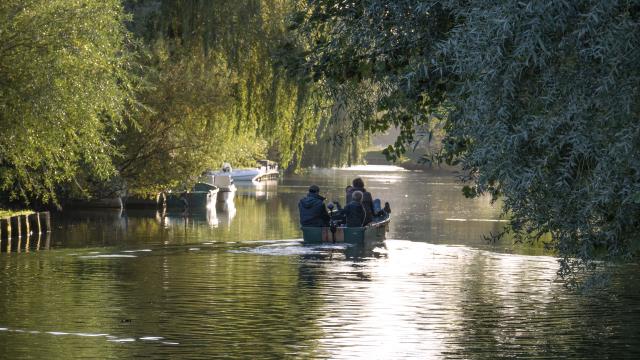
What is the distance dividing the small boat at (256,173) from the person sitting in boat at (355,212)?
63154mm

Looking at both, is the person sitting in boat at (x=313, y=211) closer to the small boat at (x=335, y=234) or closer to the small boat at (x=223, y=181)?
the small boat at (x=335, y=234)

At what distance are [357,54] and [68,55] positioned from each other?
40.9 ft

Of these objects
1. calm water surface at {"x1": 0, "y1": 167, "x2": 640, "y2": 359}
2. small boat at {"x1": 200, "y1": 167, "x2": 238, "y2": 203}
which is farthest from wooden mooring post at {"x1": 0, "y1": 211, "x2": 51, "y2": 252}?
small boat at {"x1": 200, "y1": 167, "x2": 238, "y2": 203}

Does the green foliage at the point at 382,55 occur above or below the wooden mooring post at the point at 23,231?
above

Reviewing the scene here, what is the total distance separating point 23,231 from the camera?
36844 mm

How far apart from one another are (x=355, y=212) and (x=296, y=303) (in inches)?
515

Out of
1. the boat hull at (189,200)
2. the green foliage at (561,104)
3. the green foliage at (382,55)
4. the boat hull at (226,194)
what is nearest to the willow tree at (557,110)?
the green foliage at (561,104)

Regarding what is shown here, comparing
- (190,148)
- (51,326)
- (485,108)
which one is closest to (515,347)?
(485,108)

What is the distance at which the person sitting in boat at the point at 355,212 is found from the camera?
32.6 metres

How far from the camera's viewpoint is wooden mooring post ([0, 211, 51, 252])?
106 ft

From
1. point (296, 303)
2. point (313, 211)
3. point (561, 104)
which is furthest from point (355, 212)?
point (561, 104)

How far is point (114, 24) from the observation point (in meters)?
28.7

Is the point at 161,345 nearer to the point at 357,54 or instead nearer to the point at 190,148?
the point at 357,54

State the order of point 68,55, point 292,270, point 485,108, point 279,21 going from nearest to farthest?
point 485,108 < point 292,270 < point 68,55 < point 279,21
